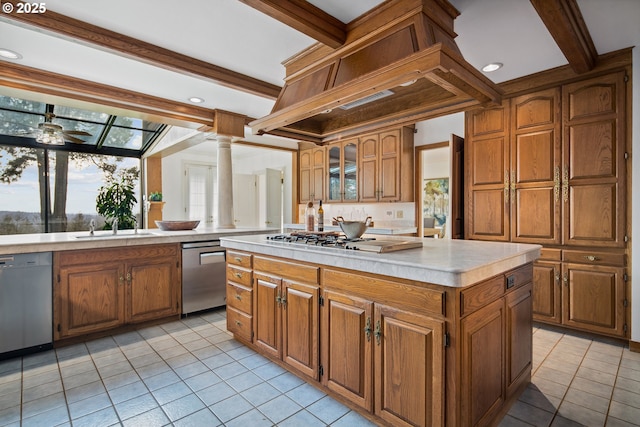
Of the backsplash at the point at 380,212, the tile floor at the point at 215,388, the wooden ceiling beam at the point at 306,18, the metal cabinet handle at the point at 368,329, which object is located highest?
the wooden ceiling beam at the point at 306,18

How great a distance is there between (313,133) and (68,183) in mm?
5802

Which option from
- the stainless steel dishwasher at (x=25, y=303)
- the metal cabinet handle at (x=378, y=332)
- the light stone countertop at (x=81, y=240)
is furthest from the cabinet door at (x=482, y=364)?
the stainless steel dishwasher at (x=25, y=303)

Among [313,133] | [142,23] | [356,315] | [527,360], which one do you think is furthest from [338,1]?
[527,360]

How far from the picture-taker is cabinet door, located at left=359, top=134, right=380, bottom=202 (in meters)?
4.88

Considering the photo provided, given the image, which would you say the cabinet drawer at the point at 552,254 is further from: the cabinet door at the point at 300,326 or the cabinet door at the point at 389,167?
the cabinet door at the point at 300,326

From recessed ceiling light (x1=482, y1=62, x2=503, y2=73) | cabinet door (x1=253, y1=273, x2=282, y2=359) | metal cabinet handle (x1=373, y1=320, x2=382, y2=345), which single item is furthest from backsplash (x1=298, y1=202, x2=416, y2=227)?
metal cabinet handle (x1=373, y1=320, x2=382, y2=345)

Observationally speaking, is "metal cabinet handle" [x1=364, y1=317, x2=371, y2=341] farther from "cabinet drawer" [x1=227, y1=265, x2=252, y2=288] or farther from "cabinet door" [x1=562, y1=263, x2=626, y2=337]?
"cabinet door" [x1=562, y1=263, x2=626, y2=337]

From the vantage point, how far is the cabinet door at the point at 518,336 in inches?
70.1

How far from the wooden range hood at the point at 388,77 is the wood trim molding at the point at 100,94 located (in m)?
1.90

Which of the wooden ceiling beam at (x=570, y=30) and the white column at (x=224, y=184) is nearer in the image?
the wooden ceiling beam at (x=570, y=30)

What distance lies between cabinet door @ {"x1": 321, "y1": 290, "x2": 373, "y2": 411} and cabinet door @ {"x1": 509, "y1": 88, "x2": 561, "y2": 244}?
2379 millimetres

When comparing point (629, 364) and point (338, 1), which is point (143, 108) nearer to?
point (338, 1)

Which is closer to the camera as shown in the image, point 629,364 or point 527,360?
point 527,360

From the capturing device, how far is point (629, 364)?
93.8 inches
